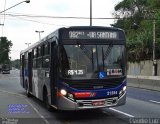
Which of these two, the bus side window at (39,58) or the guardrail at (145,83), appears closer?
the bus side window at (39,58)

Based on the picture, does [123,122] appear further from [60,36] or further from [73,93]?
[60,36]

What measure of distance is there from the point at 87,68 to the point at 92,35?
1.14 meters

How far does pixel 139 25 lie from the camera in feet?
231

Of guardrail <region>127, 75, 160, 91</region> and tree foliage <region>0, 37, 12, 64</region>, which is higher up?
tree foliage <region>0, 37, 12, 64</region>

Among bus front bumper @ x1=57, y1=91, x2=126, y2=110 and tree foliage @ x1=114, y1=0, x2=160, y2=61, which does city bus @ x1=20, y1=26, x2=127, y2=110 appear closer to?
bus front bumper @ x1=57, y1=91, x2=126, y2=110

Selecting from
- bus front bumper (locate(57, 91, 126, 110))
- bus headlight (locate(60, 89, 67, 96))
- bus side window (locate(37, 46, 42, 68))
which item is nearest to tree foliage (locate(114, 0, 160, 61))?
bus side window (locate(37, 46, 42, 68))

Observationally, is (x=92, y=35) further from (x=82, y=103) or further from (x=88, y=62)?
(x=82, y=103)

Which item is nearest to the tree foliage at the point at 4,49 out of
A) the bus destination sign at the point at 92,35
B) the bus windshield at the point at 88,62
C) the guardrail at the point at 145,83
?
the guardrail at the point at 145,83

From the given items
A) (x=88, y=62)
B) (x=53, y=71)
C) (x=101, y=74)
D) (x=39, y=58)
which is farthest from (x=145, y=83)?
(x=88, y=62)

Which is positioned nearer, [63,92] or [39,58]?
[63,92]

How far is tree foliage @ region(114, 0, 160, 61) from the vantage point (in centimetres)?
5062

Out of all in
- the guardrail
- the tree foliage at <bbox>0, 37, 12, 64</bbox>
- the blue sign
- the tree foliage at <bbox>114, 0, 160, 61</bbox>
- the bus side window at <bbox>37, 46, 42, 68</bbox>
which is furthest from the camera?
the tree foliage at <bbox>0, 37, 12, 64</bbox>

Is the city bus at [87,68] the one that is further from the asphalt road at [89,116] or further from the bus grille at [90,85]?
the asphalt road at [89,116]

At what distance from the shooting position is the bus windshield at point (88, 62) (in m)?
12.1
